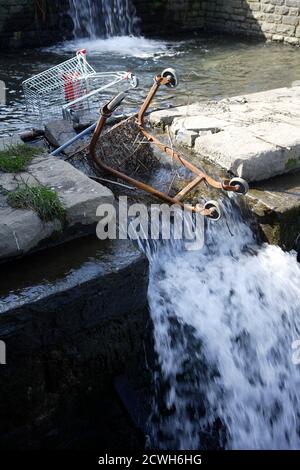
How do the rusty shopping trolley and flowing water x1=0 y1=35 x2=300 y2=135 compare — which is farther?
flowing water x1=0 y1=35 x2=300 y2=135

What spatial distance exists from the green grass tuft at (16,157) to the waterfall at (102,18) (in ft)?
29.3

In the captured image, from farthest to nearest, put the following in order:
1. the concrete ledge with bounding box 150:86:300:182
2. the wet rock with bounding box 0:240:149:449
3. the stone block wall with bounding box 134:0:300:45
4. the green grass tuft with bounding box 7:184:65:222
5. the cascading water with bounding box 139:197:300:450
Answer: the stone block wall with bounding box 134:0:300:45, the concrete ledge with bounding box 150:86:300:182, the cascading water with bounding box 139:197:300:450, the green grass tuft with bounding box 7:184:65:222, the wet rock with bounding box 0:240:149:449

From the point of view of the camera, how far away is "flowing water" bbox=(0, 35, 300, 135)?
7160 millimetres

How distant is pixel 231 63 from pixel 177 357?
7651 millimetres

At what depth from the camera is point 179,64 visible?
9492 mm

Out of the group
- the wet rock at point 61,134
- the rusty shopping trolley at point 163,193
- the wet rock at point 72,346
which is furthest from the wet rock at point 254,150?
the wet rock at point 72,346

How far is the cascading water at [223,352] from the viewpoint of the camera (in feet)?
10.7

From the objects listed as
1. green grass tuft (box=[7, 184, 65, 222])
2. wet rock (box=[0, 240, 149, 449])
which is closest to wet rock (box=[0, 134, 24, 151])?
green grass tuft (box=[7, 184, 65, 222])

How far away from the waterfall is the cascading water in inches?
380

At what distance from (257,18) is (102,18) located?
3746mm

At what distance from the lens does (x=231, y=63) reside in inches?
376

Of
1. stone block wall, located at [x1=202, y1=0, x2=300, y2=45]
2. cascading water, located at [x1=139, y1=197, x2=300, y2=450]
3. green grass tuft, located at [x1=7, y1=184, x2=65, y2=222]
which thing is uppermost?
stone block wall, located at [x1=202, y1=0, x2=300, y2=45]

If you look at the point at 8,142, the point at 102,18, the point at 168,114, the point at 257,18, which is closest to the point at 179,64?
the point at 102,18

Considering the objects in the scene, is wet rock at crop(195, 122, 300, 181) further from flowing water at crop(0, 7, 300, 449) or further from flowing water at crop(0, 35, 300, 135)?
flowing water at crop(0, 35, 300, 135)
